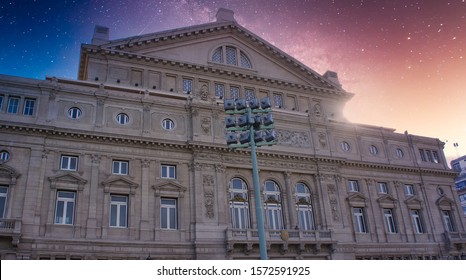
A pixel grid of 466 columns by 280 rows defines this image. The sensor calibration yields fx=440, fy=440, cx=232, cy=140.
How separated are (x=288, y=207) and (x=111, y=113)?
17053mm

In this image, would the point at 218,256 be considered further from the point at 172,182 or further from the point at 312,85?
the point at 312,85

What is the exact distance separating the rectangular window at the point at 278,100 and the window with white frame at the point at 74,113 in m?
20.6

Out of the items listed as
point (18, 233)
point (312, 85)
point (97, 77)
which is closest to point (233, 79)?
point (312, 85)

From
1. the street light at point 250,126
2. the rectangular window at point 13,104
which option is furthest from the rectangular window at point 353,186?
the rectangular window at point 13,104

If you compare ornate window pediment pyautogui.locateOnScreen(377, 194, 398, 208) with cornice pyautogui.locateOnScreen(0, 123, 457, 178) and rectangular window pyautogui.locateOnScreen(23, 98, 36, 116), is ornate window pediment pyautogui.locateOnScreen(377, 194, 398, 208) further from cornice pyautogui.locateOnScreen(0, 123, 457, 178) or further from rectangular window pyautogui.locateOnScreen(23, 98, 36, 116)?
rectangular window pyautogui.locateOnScreen(23, 98, 36, 116)

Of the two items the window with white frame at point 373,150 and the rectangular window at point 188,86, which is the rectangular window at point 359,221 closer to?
the window with white frame at point 373,150

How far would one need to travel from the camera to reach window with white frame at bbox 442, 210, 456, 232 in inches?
1811

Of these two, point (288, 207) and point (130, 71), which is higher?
point (130, 71)

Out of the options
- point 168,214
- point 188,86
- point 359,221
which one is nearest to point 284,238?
point 168,214

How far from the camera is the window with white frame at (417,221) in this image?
44175 millimetres

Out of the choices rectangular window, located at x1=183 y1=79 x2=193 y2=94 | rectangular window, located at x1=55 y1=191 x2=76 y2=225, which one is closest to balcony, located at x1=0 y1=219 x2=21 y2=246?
rectangular window, located at x1=55 y1=191 x2=76 y2=225

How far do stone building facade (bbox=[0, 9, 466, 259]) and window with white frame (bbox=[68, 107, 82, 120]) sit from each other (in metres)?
0.12

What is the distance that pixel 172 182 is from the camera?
34938mm

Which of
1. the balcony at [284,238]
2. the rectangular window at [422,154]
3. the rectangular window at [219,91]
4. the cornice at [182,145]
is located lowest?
the balcony at [284,238]
